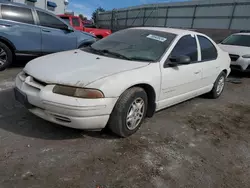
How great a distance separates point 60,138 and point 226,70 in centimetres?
405

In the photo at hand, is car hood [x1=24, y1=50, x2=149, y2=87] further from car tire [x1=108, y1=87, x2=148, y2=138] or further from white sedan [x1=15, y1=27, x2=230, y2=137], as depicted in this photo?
car tire [x1=108, y1=87, x2=148, y2=138]

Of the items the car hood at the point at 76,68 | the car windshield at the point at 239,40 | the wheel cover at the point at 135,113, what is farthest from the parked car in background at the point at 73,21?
the wheel cover at the point at 135,113

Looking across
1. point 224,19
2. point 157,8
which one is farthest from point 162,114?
point 157,8

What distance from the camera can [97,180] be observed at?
2223mm

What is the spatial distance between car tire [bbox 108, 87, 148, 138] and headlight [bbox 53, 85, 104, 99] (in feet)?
1.06

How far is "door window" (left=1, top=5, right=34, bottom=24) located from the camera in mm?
5633

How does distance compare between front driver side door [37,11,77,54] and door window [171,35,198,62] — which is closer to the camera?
door window [171,35,198,62]

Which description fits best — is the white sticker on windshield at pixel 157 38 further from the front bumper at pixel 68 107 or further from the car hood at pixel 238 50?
the car hood at pixel 238 50

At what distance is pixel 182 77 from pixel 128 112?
4.05 feet

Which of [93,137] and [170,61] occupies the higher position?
[170,61]

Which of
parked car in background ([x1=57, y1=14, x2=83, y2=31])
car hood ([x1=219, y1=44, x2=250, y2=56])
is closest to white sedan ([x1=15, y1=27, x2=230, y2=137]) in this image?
car hood ([x1=219, y1=44, x2=250, y2=56])

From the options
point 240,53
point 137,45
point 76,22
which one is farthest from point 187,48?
point 76,22

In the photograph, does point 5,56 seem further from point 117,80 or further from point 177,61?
point 177,61

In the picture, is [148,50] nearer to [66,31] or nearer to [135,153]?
[135,153]
